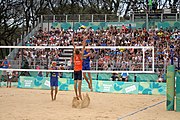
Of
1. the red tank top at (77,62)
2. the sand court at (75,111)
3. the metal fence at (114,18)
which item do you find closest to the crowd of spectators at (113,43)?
the metal fence at (114,18)

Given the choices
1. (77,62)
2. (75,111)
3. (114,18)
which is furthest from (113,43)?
(75,111)

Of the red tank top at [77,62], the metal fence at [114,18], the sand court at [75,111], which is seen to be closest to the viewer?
the sand court at [75,111]

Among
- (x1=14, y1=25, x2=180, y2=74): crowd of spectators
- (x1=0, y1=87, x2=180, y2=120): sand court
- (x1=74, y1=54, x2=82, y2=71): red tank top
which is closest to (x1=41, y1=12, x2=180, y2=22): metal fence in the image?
(x1=14, y1=25, x2=180, y2=74): crowd of spectators

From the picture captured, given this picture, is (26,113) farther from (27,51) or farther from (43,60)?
(27,51)

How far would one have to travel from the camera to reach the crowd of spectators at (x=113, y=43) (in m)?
21.4

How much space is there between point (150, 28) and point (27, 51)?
33.4 ft

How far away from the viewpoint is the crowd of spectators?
21.4m

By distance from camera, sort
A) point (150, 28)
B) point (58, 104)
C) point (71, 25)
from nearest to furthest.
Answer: point (58, 104)
point (150, 28)
point (71, 25)

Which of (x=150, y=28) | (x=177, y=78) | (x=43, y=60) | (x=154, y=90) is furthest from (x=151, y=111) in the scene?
(x=150, y=28)

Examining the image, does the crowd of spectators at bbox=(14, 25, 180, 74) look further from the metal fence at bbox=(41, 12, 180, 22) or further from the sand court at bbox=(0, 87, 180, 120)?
the sand court at bbox=(0, 87, 180, 120)

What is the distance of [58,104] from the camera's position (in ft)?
46.1

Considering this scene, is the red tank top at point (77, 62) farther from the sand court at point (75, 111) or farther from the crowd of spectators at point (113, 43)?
the crowd of spectators at point (113, 43)

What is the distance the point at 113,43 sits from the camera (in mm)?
27688

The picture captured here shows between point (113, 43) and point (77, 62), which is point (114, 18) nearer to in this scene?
point (113, 43)
